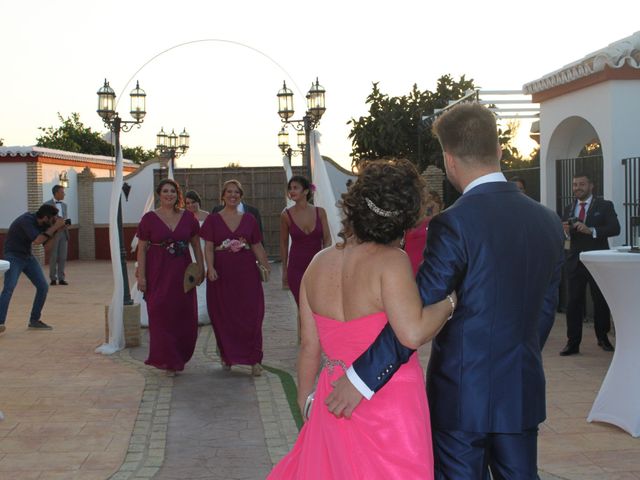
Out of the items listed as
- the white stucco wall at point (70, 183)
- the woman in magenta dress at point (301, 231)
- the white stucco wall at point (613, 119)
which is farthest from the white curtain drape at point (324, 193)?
the white stucco wall at point (70, 183)

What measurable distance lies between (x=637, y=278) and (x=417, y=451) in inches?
127

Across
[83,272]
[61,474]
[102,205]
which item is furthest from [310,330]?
[102,205]

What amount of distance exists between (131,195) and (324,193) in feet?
60.7

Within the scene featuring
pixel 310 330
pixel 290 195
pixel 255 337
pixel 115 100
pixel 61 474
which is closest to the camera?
pixel 310 330

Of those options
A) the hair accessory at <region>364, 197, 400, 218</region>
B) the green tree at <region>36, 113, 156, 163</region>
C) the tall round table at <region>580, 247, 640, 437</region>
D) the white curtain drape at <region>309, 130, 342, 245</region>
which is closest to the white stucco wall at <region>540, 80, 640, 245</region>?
the white curtain drape at <region>309, 130, 342, 245</region>

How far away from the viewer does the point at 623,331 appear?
226 inches

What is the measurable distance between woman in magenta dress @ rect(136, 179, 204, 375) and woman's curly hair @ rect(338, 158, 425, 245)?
530cm

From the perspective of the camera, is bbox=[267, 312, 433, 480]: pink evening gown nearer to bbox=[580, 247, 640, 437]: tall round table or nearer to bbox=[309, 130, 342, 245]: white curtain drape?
bbox=[580, 247, 640, 437]: tall round table

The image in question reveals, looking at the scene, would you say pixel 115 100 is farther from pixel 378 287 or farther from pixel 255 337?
pixel 378 287

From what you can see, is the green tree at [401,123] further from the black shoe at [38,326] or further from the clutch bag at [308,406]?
the clutch bag at [308,406]

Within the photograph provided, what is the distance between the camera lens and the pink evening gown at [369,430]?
9.20 ft

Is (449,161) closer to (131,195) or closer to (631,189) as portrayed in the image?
(631,189)

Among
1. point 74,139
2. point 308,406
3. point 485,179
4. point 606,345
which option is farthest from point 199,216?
point 74,139

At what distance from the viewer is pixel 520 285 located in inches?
111
